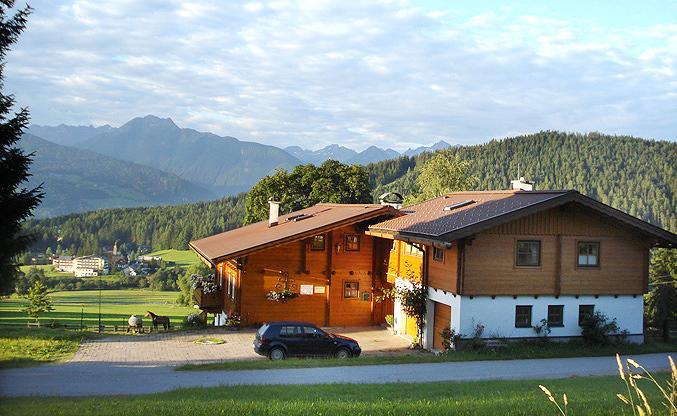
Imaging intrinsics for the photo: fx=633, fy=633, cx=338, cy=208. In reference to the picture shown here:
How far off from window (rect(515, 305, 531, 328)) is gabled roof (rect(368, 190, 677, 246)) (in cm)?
342

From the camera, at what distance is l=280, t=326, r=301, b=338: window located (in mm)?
21708

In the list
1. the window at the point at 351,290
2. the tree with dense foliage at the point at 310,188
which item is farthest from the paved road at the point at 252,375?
the tree with dense foliage at the point at 310,188

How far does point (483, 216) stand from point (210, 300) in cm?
1582

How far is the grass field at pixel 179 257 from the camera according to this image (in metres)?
122

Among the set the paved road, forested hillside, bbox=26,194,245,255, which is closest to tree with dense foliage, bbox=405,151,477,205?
the paved road

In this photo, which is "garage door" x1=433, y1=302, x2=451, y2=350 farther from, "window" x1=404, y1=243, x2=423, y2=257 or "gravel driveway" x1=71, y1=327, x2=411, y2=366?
"window" x1=404, y1=243, x2=423, y2=257

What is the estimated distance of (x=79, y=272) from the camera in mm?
116562

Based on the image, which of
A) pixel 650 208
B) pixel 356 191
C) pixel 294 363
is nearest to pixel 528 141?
pixel 650 208

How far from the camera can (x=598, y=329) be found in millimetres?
23500

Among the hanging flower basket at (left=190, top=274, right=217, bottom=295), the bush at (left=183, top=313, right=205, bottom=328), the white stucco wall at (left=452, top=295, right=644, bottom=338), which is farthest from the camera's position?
the hanging flower basket at (left=190, top=274, right=217, bottom=295)

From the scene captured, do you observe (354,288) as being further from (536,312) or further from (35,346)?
(35,346)

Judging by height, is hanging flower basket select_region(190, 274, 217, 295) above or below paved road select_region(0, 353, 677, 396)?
above

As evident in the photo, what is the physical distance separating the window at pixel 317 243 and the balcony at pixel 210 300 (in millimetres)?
6354

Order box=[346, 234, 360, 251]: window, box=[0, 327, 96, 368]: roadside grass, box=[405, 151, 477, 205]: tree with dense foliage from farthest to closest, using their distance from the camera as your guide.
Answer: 1. box=[405, 151, 477, 205]: tree with dense foliage
2. box=[346, 234, 360, 251]: window
3. box=[0, 327, 96, 368]: roadside grass
